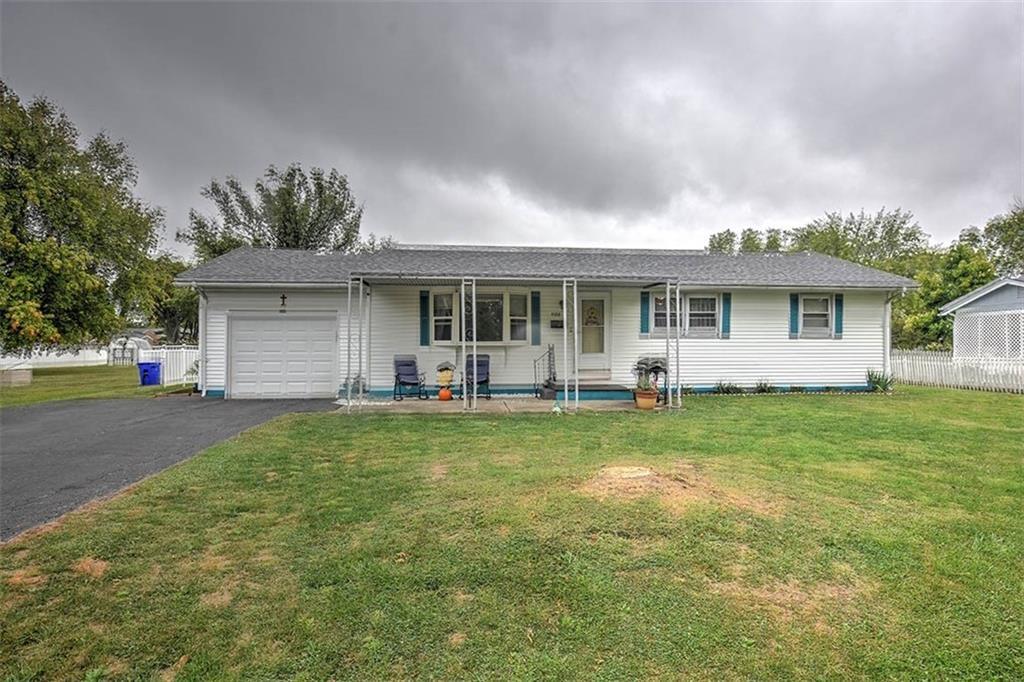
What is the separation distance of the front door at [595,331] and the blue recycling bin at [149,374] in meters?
14.3

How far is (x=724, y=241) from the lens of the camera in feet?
141

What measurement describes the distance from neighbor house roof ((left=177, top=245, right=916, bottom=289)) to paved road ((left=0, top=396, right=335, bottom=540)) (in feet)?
11.1

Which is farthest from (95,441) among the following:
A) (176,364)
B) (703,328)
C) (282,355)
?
(703,328)

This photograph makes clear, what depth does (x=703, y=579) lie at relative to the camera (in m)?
3.06

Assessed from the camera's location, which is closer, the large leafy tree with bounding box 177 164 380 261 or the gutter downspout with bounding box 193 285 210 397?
the gutter downspout with bounding box 193 285 210 397

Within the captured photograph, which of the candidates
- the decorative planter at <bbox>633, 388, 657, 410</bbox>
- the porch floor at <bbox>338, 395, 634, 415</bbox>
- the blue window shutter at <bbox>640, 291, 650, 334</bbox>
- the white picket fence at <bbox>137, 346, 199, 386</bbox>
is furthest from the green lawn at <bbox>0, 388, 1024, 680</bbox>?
the white picket fence at <bbox>137, 346, 199, 386</bbox>

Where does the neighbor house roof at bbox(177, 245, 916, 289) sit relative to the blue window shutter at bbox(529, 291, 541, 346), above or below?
above

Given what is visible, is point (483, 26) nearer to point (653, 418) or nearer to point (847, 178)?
point (653, 418)

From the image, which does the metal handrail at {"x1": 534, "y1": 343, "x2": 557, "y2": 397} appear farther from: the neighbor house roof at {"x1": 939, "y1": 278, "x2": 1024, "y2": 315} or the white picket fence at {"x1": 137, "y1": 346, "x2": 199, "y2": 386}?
the neighbor house roof at {"x1": 939, "y1": 278, "x2": 1024, "y2": 315}

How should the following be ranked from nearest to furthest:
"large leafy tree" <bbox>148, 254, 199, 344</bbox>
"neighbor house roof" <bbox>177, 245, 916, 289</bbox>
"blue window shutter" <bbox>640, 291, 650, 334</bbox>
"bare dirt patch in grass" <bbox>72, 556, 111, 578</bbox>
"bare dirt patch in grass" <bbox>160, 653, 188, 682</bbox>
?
"bare dirt patch in grass" <bbox>160, 653, 188, 682</bbox> → "bare dirt patch in grass" <bbox>72, 556, 111, 578</bbox> → "neighbor house roof" <bbox>177, 245, 916, 289</bbox> → "blue window shutter" <bbox>640, 291, 650, 334</bbox> → "large leafy tree" <bbox>148, 254, 199, 344</bbox>

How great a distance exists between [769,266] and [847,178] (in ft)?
40.8

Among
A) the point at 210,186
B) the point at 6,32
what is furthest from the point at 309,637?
the point at 210,186

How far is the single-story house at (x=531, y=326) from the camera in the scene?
12.4 meters

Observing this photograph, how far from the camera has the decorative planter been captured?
10.2m
